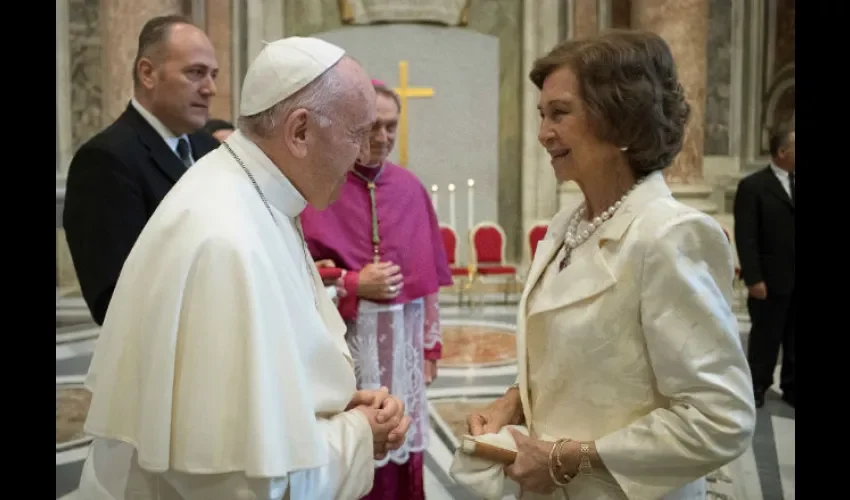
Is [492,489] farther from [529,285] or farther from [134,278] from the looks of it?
[134,278]

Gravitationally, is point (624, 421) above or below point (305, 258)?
below

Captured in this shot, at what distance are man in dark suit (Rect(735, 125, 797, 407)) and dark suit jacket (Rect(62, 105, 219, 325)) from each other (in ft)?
14.0

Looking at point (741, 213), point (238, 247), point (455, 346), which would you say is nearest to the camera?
point (238, 247)

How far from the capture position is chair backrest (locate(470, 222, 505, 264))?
945 cm

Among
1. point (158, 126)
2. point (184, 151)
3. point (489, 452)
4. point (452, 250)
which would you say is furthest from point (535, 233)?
point (489, 452)

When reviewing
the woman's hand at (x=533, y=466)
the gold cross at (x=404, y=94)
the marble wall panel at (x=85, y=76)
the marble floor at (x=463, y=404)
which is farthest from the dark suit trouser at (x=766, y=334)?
the marble wall panel at (x=85, y=76)

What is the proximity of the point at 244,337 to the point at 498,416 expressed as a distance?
0.76m

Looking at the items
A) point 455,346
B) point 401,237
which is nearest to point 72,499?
point 401,237

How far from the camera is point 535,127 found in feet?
35.1

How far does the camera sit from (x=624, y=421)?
1.66 meters

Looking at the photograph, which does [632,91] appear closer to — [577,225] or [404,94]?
[577,225]

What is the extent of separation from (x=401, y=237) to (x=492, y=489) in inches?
61.3

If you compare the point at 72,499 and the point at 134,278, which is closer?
the point at 134,278

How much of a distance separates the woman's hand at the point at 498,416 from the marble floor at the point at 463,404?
59 centimetres
